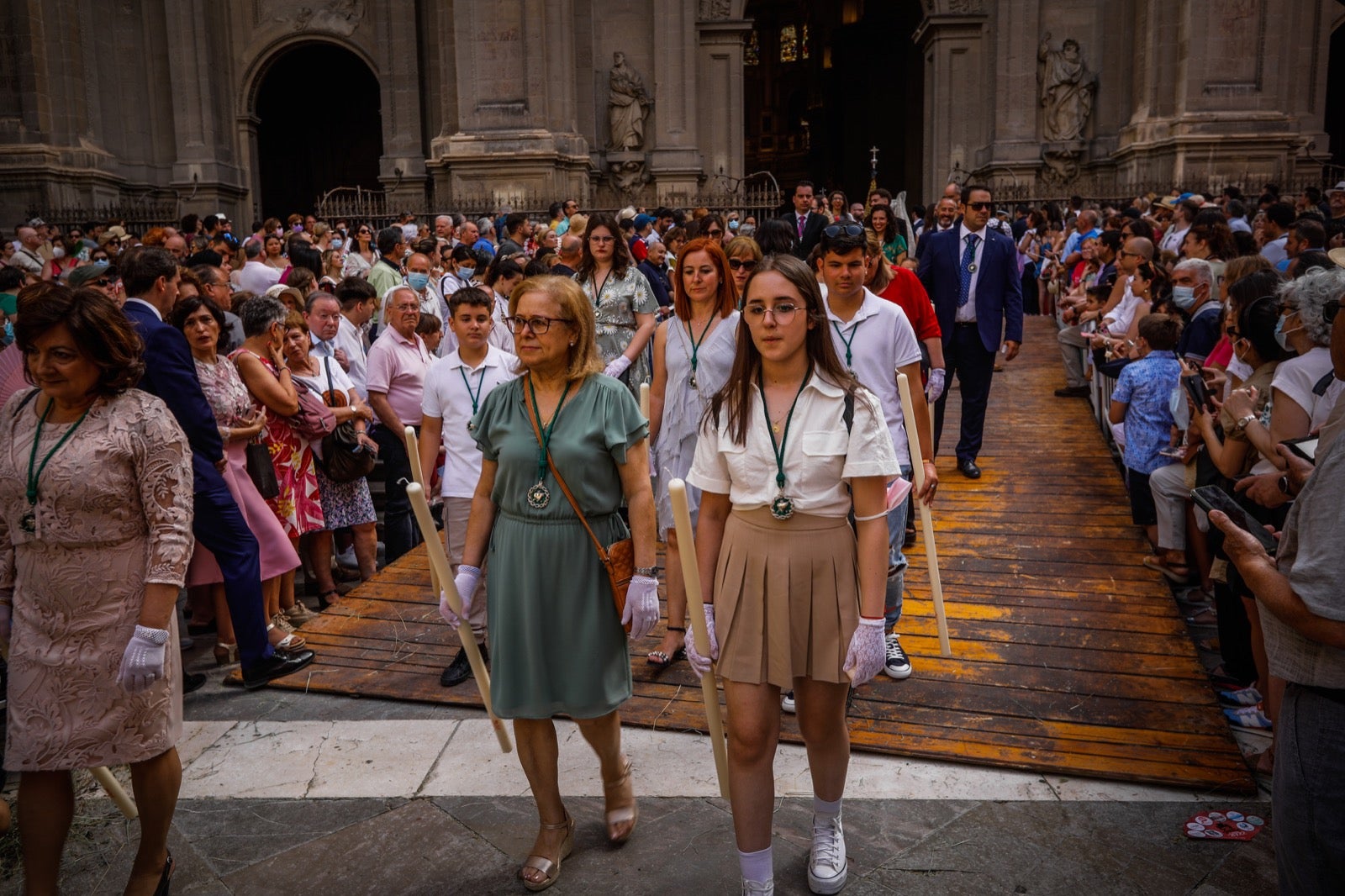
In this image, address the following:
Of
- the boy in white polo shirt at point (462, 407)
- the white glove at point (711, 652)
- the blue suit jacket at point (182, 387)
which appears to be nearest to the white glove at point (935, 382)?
the boy in white polo shirt at point (462, 407)

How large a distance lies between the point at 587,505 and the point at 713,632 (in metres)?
0.65

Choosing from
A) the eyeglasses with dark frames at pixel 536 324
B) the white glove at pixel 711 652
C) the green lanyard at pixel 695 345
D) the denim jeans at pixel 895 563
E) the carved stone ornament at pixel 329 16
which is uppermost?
the carved stone ornament at pixel 329 16

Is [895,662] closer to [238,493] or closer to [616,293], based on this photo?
[616,293]

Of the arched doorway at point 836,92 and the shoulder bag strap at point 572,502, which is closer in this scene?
the shoulder bag strap at point 572,502

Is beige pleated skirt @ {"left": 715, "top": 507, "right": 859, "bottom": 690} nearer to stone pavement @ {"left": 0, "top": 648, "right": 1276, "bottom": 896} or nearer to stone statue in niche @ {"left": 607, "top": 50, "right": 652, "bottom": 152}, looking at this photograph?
stone pavement @ {"left": 0, "top": 648, "right": 1276, "bottom": 896}

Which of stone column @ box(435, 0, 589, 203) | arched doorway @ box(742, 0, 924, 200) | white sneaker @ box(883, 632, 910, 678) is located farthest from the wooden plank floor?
arched doorway @ box(742, 0, 924, 200)

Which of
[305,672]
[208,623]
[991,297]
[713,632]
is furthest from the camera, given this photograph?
[991,297]

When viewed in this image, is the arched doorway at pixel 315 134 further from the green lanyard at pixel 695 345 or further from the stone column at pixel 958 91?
the green lanyard at pixel 695 345

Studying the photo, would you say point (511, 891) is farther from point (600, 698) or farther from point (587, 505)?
point (587, 505)

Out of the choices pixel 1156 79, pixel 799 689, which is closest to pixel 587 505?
pixel 799 689

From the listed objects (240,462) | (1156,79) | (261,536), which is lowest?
(261,536)

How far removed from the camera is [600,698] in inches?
148

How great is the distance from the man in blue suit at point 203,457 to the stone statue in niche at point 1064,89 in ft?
75.4

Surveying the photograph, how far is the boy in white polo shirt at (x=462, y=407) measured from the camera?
5621mm
